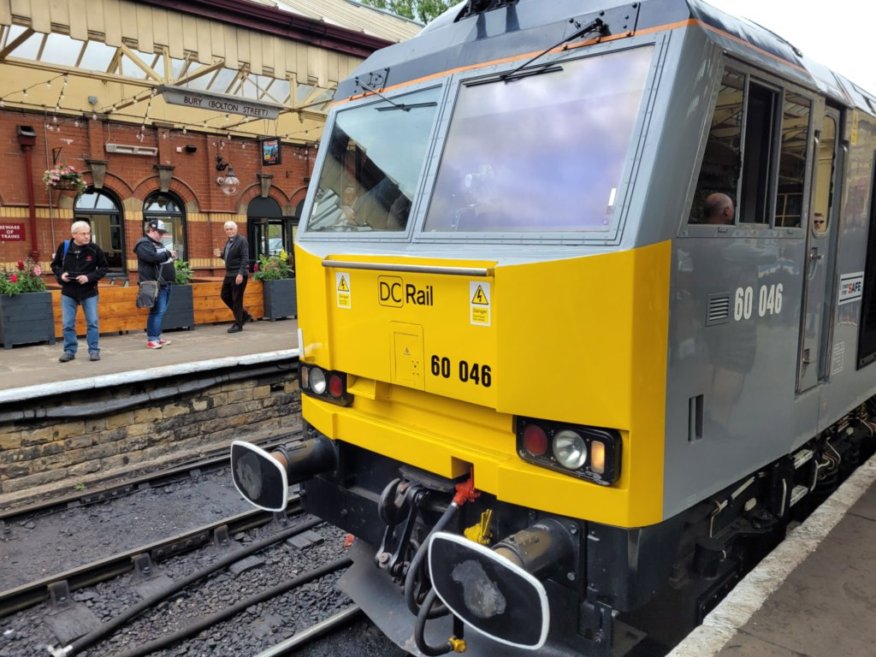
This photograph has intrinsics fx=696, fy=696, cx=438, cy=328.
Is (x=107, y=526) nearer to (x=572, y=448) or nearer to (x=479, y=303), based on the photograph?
(x=479, y=303)

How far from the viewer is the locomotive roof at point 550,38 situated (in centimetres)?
265

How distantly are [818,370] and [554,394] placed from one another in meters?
2.00

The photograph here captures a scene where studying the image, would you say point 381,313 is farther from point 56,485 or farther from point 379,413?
point 56,485

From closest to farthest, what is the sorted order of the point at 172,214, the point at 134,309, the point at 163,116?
the point at 134,309
the point at 163,116
the point at 172,214

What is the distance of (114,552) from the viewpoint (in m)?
5.15

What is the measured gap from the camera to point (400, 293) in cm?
313

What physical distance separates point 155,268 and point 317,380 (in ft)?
21.7

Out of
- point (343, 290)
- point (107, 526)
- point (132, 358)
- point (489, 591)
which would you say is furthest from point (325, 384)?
point (132, 358)

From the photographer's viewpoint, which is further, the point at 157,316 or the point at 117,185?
the point at 117,185

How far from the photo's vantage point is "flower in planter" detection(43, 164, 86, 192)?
13.2m

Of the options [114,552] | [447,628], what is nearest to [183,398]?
[114,552]

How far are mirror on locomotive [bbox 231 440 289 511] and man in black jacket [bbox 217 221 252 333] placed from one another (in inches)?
292

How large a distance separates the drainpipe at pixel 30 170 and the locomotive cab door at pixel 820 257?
1401 cm

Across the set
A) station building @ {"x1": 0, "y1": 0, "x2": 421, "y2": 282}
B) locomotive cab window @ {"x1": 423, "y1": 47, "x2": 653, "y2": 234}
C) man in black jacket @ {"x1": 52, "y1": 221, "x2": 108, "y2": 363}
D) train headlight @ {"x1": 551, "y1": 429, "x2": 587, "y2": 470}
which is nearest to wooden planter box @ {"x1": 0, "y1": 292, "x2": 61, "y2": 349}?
man in black jacket @ {"x1": 52, "y1": 221, "x2": 108, "y2": 363}
